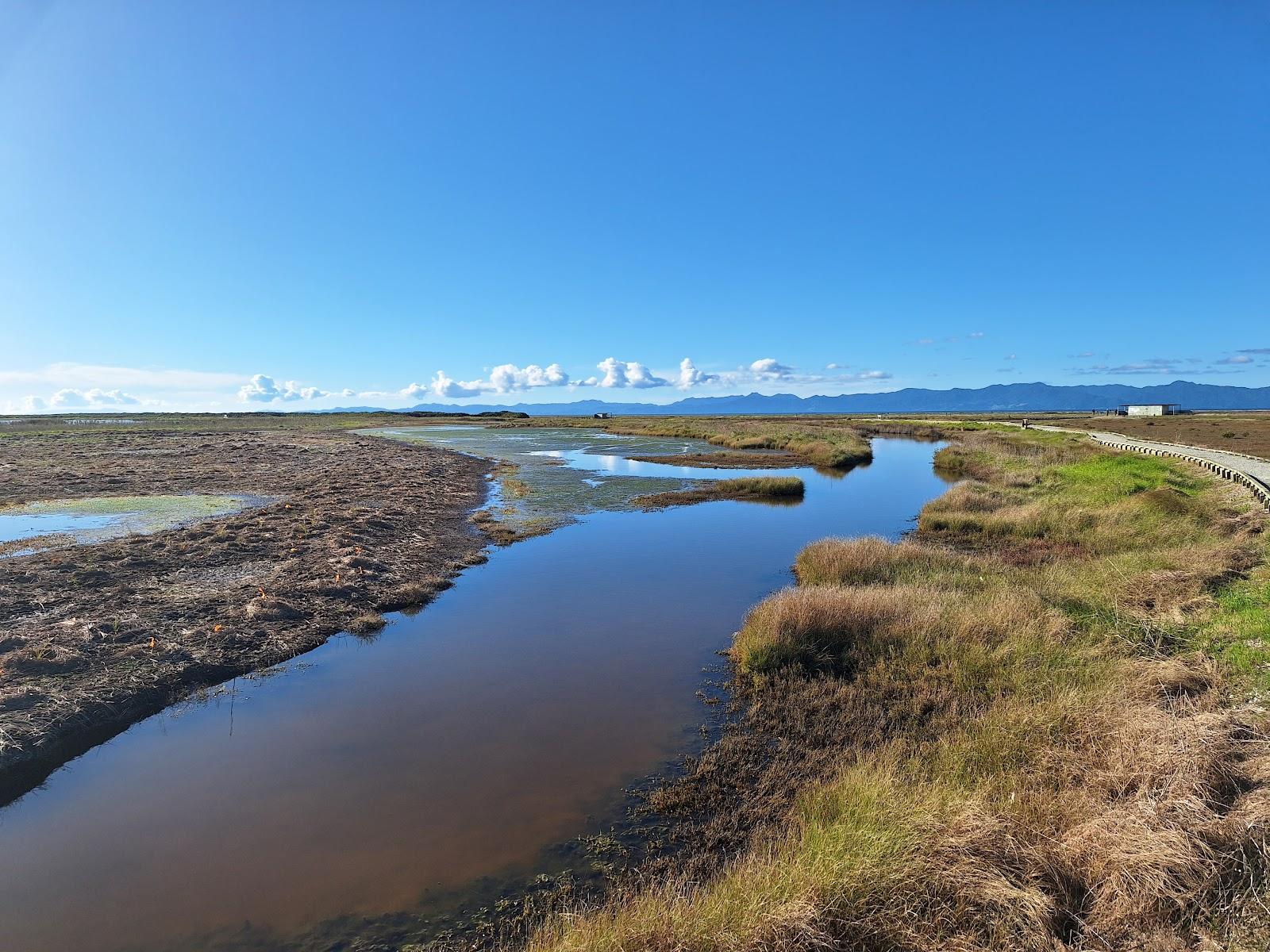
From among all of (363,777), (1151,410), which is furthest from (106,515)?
(1151,410)

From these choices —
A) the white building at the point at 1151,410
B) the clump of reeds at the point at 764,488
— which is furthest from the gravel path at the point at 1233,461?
the white building at the point at 1151,410

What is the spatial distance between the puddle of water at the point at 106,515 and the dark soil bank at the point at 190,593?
1667 millimetres

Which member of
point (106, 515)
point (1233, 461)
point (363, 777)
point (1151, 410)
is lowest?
point (363, 777)

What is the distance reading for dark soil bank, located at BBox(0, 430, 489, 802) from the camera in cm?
1040

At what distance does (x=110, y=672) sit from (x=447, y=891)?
8564 mm

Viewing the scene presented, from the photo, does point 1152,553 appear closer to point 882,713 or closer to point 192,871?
point 882,713

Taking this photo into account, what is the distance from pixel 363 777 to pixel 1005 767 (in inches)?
339

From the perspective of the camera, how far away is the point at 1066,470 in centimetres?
3488

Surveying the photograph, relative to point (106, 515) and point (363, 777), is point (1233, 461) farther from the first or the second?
point (106, 515)

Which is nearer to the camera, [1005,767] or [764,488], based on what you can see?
[1005,767]

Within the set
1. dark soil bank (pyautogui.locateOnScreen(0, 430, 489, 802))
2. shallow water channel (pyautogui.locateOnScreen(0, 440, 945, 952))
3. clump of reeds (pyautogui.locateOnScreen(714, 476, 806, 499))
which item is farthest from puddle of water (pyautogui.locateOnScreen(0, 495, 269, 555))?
clump of reeds (pyautogui.locateOnScreen(714, 476, 806, 499))

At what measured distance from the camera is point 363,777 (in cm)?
916

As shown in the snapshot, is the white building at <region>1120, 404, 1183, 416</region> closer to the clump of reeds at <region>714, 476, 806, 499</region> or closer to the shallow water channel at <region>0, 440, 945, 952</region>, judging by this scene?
the clump of reeds at <region>714, 476, 806, 499</region>

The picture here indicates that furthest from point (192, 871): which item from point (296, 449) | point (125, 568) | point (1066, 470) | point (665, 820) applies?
point (296, 449)
